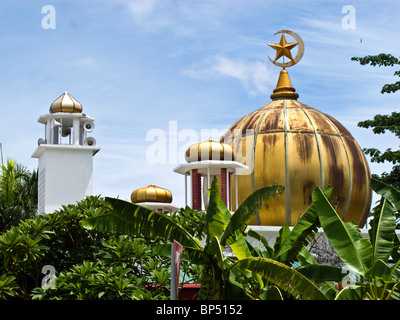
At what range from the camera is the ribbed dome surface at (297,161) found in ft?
91.0

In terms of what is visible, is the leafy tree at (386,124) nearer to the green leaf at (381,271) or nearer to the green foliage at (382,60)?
the green foliage at (382,60)

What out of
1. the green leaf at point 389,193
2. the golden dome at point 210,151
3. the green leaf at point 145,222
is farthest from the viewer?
the golden dome at point 210,151

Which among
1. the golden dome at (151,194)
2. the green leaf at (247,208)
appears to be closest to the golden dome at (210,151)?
the golden dome at (151,194)

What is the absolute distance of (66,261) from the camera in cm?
1697

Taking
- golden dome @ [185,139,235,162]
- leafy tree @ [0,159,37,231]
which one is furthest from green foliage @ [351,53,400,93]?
leafy tree @ [0,159,37,231]

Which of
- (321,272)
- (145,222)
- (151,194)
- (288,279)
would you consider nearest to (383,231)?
(321,272)

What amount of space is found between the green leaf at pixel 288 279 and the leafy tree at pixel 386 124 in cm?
1721

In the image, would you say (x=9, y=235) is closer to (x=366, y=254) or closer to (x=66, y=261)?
(x=66, y=261)

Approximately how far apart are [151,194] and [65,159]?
827 cm

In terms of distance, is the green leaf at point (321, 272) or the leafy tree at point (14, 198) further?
the leafy tree at point (14, 198)

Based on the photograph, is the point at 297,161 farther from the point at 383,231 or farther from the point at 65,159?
the point at 383,231

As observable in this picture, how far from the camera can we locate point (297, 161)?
91.5ft

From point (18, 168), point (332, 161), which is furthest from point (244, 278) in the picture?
point (18, 168)

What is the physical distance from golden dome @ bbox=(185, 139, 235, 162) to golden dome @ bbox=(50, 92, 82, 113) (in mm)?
4657
